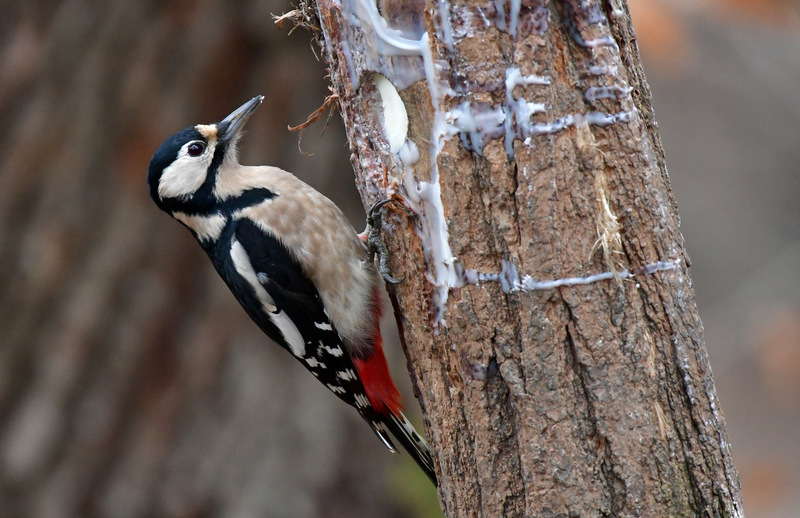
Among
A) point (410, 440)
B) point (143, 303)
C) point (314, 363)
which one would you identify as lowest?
point (410, 440)

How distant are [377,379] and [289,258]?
60cm

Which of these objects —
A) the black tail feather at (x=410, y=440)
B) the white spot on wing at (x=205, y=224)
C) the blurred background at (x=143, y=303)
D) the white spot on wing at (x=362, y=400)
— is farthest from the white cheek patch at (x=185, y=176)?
the blurred background at (x=143, y=303)

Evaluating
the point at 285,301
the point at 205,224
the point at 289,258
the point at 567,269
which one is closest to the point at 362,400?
the point at 285,301

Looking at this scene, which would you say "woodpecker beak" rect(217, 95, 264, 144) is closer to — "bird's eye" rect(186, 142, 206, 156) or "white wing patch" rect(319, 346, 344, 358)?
"bird's eye" rect(186, 142, 206, 156)

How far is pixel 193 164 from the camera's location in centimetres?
321

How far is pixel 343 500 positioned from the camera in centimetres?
520

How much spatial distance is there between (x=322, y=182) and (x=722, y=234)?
17.2ft

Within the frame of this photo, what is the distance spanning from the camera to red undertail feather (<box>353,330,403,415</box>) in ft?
10.7

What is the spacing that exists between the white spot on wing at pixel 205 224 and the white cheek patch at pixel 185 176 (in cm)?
10

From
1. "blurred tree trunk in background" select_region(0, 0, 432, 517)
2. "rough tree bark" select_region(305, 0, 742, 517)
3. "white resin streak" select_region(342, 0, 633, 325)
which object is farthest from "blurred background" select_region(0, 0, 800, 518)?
"rough tree bark" select_region(305, 0, 742, 517)

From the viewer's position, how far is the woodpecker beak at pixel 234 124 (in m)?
3.27

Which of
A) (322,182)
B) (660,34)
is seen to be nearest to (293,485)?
(322,182)

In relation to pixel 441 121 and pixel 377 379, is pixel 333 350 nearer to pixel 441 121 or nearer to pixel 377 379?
pixel 377 379

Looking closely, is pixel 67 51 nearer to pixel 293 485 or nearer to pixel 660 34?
pixel 293 485
